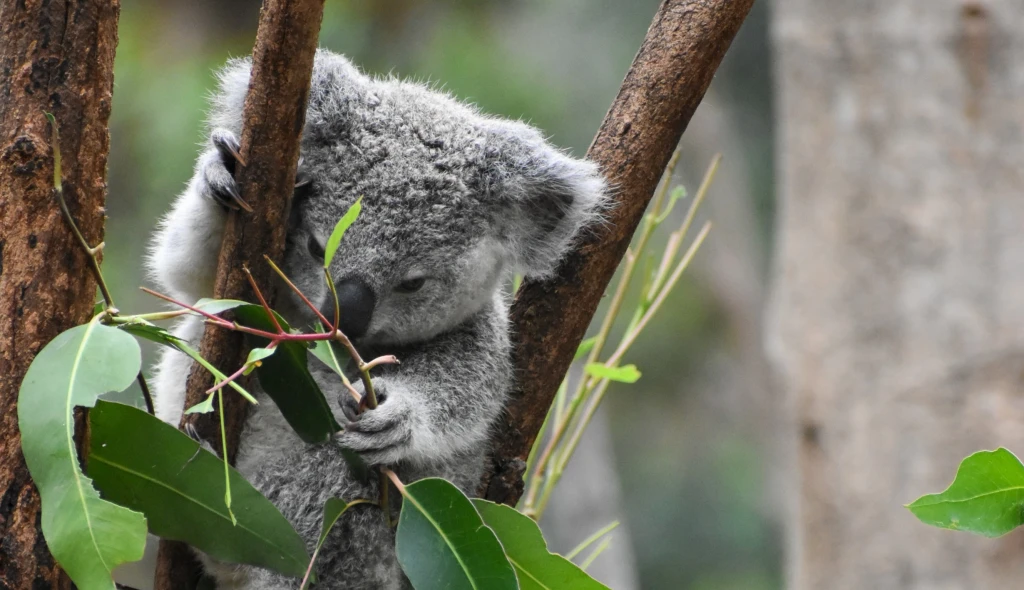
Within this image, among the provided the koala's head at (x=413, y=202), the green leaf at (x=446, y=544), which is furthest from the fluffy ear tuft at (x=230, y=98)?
the green leaf at (x=446, y=544)

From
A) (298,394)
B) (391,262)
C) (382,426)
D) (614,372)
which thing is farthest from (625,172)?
(298,394)

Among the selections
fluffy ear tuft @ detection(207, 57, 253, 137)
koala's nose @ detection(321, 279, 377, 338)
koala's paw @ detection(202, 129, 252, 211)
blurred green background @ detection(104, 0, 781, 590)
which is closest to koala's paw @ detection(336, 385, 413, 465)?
koala's nose @ detection(321, 279, 377, 338)

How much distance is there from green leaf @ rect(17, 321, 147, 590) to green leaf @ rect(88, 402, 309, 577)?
0.70 ft

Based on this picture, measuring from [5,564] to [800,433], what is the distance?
11.5 ft

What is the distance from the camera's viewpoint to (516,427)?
2.13m

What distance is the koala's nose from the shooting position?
1901mm

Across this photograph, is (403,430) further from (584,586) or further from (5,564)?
(5,564)

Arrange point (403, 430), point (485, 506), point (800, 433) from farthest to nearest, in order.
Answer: point (800, 433) → point (403, 430) → point (485, 506)

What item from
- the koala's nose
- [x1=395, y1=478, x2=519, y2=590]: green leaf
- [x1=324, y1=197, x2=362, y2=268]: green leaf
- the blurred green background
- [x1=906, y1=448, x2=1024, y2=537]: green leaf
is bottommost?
the blurred green background

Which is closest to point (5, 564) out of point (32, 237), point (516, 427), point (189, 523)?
point (189, 523)

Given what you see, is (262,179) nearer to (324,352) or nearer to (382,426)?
(324,352)

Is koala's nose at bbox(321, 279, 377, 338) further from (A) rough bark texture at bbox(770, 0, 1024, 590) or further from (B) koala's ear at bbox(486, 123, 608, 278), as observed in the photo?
(A) rough bark texture at bbox(770, 0, 1024, 590)

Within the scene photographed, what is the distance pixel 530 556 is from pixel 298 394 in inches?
18.4

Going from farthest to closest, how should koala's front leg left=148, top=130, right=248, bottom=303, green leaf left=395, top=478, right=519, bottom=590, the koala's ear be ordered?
the koala's ear, koala's front leg left=148, top=130, right=248, bottom=303, green leaf left=395, top=478, right=519, bottom=590
